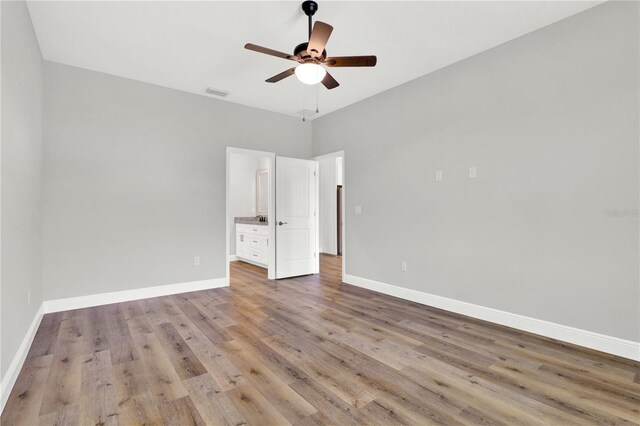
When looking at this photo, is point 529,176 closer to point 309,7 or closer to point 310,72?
point 310,72

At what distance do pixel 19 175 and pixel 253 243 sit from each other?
4354mm

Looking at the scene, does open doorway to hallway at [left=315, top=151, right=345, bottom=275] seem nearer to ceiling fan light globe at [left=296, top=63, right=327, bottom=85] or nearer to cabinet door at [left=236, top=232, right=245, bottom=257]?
cabinet door at [left=236, top=232, right=245, bottom=257]

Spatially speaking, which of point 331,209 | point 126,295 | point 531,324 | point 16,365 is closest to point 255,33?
point 16,365

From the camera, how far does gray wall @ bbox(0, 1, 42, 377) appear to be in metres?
2.12

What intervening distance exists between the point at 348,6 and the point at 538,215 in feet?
8.55

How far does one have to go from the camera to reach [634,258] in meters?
2.61

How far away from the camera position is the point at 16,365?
7.66 ft

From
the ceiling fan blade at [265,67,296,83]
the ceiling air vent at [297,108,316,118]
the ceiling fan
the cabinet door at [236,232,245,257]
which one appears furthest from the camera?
the cabinet door at [236,232,245,257]

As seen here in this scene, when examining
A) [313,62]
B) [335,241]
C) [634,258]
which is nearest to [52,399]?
[313,62]

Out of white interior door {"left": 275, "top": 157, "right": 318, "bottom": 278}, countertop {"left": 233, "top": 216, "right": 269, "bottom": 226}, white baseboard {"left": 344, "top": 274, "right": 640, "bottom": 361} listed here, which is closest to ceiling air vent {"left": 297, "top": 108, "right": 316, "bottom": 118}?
white interior door {"left": 275, "top": 157, "right": 318, "bottom": 278}

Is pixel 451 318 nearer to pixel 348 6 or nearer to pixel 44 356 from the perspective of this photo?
pixel 348 6

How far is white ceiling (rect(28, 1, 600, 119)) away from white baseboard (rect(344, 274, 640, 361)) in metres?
2.82

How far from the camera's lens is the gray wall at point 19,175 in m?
2.12

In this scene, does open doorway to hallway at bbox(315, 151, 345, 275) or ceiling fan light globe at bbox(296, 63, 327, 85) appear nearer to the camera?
ceiling fan light globe at bbox(296, 63, 327, 85)
